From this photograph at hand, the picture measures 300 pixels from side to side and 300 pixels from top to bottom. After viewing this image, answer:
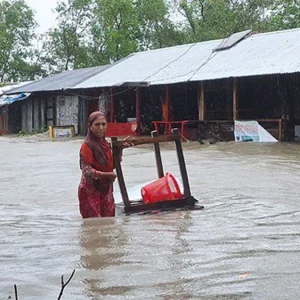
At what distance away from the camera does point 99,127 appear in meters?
6.12

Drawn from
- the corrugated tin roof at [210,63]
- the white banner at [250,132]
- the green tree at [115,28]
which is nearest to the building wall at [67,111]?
the corrugated tin roof at [210,63]

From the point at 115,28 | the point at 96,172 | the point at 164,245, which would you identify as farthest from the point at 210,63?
the point at 115,28

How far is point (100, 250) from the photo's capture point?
4.92 metres

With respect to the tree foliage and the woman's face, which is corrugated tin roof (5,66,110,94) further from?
the woman's face

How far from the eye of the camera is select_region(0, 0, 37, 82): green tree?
137 ft

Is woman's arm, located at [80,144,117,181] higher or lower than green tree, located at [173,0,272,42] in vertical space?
lower

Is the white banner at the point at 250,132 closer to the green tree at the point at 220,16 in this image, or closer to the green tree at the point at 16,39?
the green tree at the point at 220,16

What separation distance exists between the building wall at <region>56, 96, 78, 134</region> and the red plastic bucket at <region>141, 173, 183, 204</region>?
820 inches

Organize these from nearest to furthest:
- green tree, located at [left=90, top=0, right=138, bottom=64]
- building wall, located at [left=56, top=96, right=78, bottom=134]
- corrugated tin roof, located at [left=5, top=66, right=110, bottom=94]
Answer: corrugated tin roof, located at [left=5, top=66, right=110, bottom=94]
building wall, located at [left=56, top=96, right=78, bottom=134]
green tree, located at [left=90, top=0, right=138, bottom=64]

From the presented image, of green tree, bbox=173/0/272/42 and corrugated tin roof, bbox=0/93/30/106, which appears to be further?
green tree, bbox=173/0/272/42

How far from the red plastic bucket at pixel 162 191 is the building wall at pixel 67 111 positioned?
20.8 meters

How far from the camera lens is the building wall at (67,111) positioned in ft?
91.5

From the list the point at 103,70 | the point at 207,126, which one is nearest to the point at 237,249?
the point at 207,126

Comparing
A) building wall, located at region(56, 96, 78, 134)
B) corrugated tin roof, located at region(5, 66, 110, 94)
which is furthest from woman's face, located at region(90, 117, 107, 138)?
building wall, located at region(56, 96, 78, 134)
